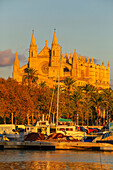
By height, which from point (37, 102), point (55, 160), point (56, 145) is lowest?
point (55, 160)

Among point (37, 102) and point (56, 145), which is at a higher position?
point (37, 102)

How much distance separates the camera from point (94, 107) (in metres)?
130

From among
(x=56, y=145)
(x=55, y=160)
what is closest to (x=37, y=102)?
(x=56, y=145)

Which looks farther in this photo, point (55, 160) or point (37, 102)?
point (37, 102)

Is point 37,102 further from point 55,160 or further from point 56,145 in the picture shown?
point 55,160

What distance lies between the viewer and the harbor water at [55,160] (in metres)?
41.6

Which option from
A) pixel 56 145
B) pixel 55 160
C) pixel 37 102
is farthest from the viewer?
pixel 37 102

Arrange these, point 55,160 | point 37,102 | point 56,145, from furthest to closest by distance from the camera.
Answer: point 37,102 → point 56,145 → point 55,160

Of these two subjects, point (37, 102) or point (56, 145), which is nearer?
point (56, 145)

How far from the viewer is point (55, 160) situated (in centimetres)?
4594

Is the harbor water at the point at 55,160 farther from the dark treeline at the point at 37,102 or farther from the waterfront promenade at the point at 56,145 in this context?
the dark treeline at the point at 37,102

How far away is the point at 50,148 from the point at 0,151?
5965 millimetres

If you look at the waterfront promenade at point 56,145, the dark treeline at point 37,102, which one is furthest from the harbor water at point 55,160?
the dark treeline at point 37,102

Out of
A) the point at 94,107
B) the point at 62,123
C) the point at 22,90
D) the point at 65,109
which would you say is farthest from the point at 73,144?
the point at 94,107
